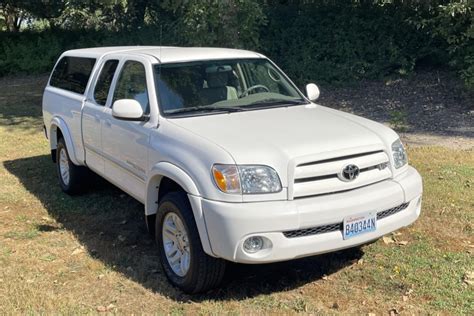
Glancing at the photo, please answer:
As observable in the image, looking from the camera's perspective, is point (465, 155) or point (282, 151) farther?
point (465, 155)

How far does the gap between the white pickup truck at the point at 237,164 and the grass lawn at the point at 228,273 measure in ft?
1.01

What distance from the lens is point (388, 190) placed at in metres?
3.98

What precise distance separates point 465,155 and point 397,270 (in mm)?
3951

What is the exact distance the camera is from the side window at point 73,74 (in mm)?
6171

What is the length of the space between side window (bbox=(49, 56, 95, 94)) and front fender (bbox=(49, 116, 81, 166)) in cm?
42

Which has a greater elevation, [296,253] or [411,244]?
[296,253]

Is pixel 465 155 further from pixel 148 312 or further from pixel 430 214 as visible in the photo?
pixel 148 312

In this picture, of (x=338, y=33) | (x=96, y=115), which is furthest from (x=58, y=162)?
(x=338, y=33)

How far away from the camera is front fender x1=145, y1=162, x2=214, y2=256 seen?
3.70m

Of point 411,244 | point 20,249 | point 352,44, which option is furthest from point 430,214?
point 352,44

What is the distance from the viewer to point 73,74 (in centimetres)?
660

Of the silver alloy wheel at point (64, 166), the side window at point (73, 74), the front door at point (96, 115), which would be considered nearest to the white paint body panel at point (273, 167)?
the front door at point (96, 115)

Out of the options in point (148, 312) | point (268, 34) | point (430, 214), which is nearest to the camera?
point (148, 312)

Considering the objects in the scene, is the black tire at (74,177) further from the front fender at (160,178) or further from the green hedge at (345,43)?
the green hedge at (345,43)
